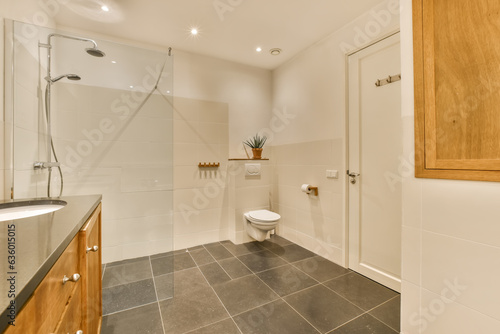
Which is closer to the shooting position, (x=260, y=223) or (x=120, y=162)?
(x=120, y=162)

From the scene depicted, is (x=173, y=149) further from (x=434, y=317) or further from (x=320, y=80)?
(x=434, y=317)

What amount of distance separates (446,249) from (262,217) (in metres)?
1.80

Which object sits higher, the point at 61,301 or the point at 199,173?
the point at 199,173

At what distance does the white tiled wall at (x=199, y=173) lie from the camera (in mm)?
2695

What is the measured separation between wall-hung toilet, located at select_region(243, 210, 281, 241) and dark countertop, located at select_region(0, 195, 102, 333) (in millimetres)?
1835

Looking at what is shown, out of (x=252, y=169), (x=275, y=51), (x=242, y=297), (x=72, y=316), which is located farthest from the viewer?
(x=252, y=169)

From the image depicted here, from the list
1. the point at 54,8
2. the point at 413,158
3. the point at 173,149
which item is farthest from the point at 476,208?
the point at 54,8

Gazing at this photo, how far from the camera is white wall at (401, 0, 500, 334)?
2.77 feet

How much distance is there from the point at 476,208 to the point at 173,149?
2.54m

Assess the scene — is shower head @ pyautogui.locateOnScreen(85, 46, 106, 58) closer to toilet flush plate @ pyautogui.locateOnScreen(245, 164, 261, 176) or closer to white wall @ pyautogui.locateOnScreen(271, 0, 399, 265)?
toilet flush plate @ pyautogui.locateOnScreen(245, 164, 261, 176)

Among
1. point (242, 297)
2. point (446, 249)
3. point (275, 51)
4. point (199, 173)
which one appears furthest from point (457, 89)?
point (199, 173)

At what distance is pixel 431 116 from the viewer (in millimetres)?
986

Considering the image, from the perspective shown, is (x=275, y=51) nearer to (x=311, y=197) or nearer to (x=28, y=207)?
(x=311, y=197)

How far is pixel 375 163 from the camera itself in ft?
6.52
